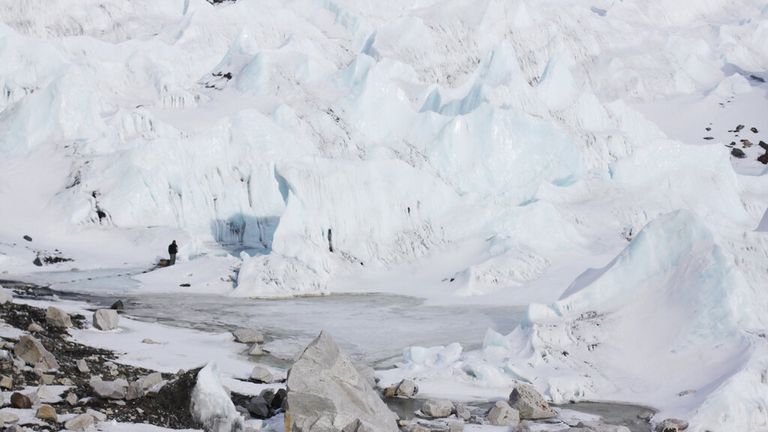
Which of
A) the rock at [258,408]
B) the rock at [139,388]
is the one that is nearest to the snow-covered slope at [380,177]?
the rock at [258,408]

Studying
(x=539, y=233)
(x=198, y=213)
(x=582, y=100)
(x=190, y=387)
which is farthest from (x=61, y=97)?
(x=190, y=387)

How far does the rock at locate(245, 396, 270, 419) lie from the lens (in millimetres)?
12281

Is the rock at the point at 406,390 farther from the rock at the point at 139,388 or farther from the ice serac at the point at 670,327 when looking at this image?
the rock at the point at 139,388

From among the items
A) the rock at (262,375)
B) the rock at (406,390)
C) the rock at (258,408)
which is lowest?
the rock at (406,390)

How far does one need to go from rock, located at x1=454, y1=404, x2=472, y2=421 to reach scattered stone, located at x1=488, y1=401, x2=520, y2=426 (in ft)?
1.04

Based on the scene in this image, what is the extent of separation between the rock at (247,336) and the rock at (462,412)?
631 cm

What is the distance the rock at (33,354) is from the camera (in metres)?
12.2

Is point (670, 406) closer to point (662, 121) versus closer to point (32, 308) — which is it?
point (32, 308)

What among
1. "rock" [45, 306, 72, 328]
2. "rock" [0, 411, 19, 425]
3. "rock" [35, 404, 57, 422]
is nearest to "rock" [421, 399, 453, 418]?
"rock" [35, 404, 57, 422]

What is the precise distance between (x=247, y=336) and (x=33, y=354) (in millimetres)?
7125

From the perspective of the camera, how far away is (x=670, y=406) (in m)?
14.8

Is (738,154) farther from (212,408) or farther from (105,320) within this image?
(212,408)

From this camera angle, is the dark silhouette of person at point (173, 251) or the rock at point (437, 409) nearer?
the rock at point (437, 409)

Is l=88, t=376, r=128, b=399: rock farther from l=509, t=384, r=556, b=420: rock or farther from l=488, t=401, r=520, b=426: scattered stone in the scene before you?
l=509, t=384, r=556, b=420: rock
